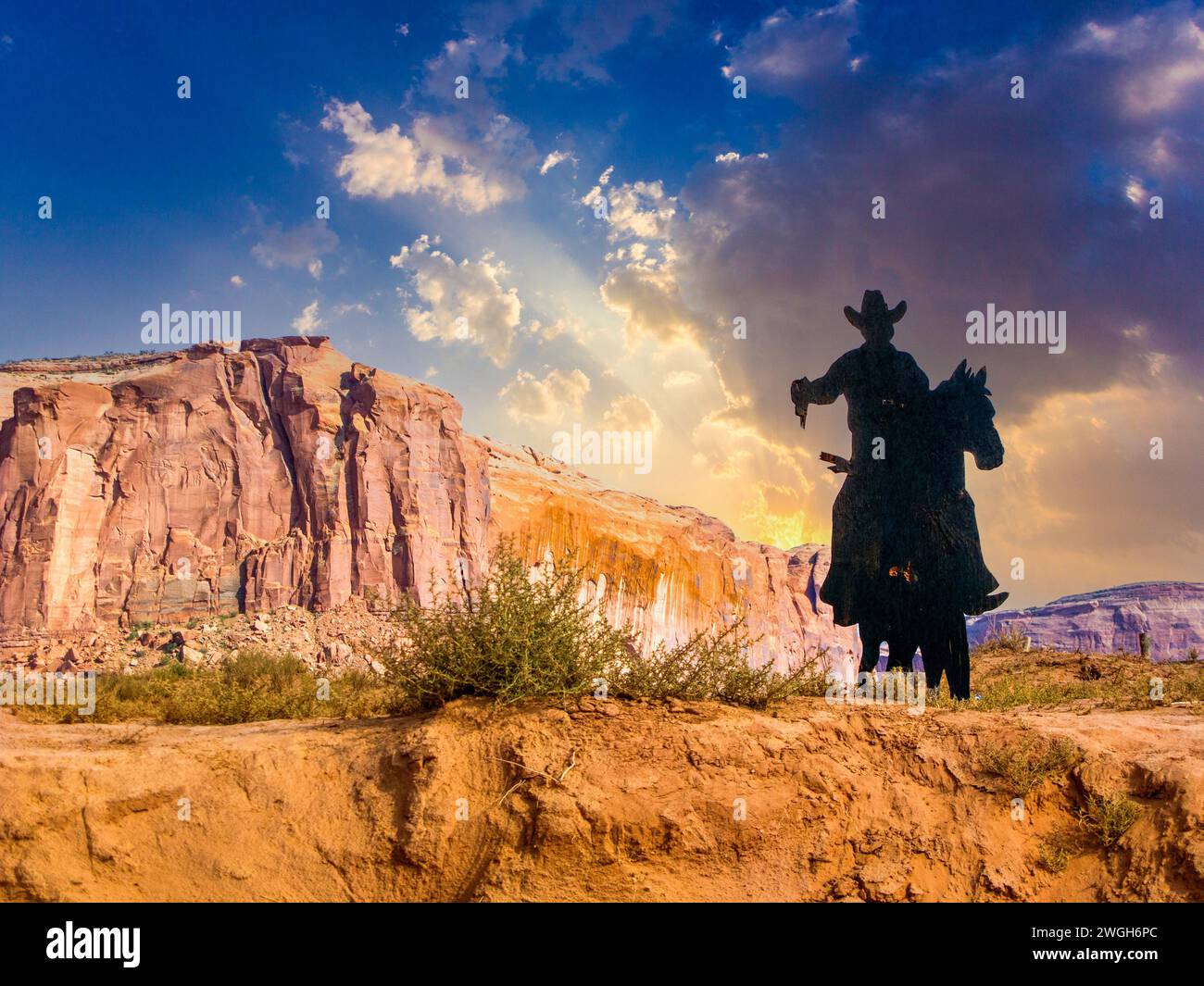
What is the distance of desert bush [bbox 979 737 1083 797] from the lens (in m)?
5.45

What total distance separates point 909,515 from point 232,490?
6291 cm

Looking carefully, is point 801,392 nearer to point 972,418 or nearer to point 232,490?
point 972,418

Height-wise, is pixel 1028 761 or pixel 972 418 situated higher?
pixel 972 418

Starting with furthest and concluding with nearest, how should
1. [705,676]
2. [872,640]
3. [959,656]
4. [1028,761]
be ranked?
[872,640] → [959,656] → [705,676] → [1028,761]

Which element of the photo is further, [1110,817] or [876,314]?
[876,314]

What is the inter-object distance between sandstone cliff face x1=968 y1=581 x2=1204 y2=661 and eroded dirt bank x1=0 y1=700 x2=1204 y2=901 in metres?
113

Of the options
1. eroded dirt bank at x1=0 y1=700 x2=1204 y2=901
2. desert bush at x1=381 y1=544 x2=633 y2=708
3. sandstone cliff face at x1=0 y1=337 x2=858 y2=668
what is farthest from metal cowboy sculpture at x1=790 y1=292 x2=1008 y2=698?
sandstone cliff face at x1=0 y1=337 x2=858 y2=668

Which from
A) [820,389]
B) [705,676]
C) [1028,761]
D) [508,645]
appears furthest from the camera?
[820,389]

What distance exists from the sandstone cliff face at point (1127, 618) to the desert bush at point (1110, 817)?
370 ft

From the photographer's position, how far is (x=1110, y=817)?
525 cm

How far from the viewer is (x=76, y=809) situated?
192 inches

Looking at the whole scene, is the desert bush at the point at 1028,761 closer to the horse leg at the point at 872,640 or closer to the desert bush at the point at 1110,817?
the desert bush at the point at 1110,817

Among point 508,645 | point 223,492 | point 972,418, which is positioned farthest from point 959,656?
point 223,492

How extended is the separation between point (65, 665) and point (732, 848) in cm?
6079
